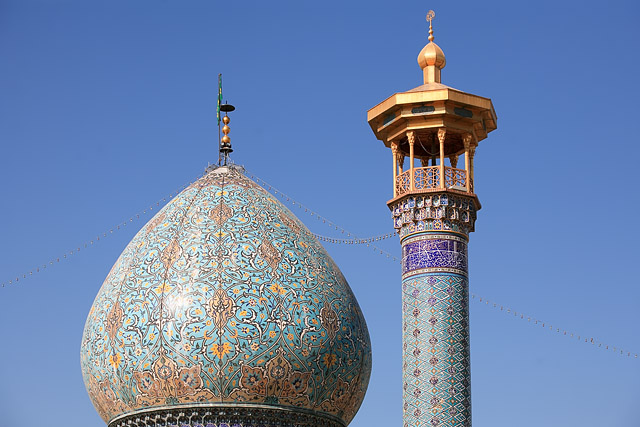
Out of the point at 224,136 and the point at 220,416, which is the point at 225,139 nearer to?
the point at 224,136

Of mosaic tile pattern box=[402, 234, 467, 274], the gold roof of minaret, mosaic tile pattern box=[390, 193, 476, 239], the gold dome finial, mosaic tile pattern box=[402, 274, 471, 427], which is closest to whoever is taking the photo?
mosaic tile pattern box=[402, 274, 471, 427]

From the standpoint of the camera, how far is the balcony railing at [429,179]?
50.0 feet

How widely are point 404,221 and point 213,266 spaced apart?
3080mm

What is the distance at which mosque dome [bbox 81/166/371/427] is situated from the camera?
12.4 m

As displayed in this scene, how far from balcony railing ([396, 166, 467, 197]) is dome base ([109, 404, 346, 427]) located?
12.2ft

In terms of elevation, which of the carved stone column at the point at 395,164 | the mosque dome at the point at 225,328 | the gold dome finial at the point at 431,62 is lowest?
the mosque dome at the point at 225,328

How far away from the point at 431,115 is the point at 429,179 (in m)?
0.75

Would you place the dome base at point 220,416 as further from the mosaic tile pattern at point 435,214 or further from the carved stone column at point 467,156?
the carved stone column at point 467,156

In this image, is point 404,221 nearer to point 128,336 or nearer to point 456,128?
point 456,128

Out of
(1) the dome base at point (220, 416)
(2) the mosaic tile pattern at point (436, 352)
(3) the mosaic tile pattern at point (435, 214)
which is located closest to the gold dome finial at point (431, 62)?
(3) the mosaic tile pattern at point (435, 214)

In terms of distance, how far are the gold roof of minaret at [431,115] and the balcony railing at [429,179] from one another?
46 cm

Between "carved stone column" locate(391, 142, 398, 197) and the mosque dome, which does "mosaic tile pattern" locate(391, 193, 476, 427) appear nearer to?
"carved stone column" locate(391, 142, 398, 197)

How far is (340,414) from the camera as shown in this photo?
1314cm

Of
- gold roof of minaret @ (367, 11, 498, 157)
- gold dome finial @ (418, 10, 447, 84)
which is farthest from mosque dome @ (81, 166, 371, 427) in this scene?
gold dome finial @ (418, 10, 447, 84)
